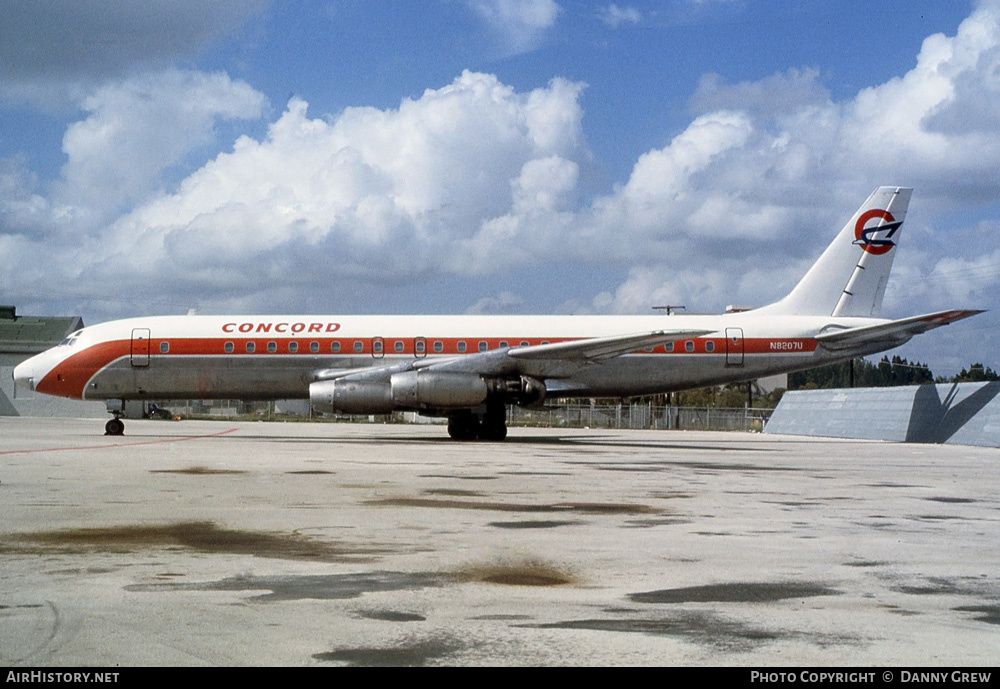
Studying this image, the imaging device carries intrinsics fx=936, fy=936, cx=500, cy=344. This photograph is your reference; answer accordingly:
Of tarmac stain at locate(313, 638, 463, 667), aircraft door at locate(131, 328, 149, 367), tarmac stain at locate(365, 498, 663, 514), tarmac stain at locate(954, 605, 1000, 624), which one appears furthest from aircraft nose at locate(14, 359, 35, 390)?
tarmac stain at locate(954, 605, 1000, 624)

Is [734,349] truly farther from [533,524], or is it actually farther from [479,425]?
[533,524]

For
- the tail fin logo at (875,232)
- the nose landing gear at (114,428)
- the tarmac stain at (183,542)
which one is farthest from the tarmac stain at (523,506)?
the tail fin logo at (875,232)

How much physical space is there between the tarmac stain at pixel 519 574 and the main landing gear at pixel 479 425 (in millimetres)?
17571

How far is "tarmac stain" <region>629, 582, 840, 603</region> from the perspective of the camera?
492 centimetres

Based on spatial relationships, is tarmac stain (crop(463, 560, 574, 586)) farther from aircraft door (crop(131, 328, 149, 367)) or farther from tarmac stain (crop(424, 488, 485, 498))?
aircraft door (crop(131, 328, 149, 367))

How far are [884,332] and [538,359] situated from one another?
371 inches

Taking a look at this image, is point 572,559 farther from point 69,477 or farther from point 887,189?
point 887,189

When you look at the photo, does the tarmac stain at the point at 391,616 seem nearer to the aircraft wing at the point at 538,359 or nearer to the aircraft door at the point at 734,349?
the aircraft wing at the point at 538,359

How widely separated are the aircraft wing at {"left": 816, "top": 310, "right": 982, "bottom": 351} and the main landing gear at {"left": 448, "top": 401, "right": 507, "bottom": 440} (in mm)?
8823

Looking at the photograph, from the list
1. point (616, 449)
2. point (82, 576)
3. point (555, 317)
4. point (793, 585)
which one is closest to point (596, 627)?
point (793, 585)

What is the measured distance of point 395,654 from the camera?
12.5 ft

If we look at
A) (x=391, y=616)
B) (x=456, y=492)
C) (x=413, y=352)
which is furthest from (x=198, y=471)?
(x=413, y=352)

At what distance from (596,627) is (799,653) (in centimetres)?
90
